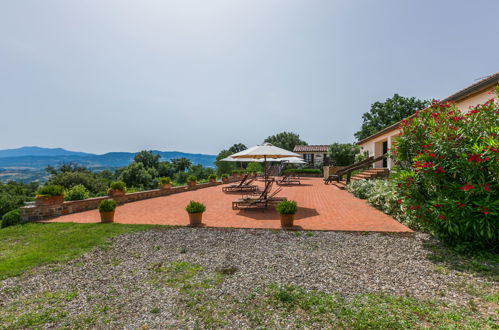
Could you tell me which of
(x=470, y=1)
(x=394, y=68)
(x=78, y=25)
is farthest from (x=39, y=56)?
(x=394, y=68)

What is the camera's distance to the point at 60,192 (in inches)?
304

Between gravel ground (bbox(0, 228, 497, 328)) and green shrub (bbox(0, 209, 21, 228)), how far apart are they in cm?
456

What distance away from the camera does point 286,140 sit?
161ft

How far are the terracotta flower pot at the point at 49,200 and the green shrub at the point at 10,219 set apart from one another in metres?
0.56

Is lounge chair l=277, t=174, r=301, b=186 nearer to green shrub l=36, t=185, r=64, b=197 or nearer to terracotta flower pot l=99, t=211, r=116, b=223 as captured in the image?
terracotta flower pot l=99, t=211, r=116, b=223

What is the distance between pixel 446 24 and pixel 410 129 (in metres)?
8.37

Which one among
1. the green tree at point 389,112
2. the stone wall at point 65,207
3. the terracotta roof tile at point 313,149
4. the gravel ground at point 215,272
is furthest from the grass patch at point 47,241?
the green tree at point 389,112

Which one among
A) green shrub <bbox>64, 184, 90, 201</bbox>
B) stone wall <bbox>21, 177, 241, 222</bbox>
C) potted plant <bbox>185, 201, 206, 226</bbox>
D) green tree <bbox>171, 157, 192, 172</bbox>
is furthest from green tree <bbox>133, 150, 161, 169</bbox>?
potted plant <bbox>185, 201, 206, 226</bbox>

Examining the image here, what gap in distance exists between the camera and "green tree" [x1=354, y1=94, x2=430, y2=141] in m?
36.6

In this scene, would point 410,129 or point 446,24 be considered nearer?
→ point 410,129

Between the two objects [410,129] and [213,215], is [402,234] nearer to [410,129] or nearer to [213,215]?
[410,129]

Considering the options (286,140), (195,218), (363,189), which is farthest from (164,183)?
(286,140)

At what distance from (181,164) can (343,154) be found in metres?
34.4

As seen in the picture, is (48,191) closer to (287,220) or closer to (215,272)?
(215,272)
